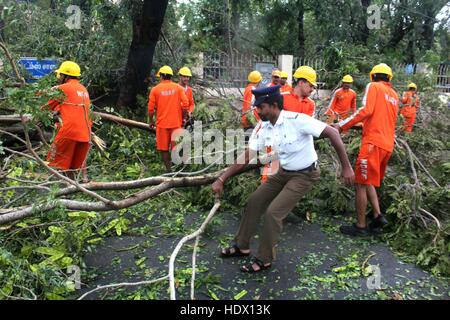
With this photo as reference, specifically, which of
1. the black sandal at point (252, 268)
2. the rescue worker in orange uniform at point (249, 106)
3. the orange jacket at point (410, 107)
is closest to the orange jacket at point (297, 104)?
the rescue worker in orange uniform at point (249, 106)

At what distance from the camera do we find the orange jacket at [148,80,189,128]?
610 centimetres

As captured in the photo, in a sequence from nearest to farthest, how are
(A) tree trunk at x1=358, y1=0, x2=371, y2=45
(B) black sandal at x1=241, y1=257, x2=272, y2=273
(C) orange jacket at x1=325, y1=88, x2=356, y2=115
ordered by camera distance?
(B) black sandal at x1=241, y1=257, x2=272, y2=273, (C) orange jacket at x1=325, y1=88, x2=356, y2=115, (A) tree trunk at x1=358, y1=0, x2=371, y2=45

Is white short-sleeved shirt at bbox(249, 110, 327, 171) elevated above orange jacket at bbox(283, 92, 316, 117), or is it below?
below

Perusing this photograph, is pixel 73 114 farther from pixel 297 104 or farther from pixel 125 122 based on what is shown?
pixel 297 104

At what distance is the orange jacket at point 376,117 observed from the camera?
423 centimetres

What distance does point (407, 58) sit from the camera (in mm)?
17328

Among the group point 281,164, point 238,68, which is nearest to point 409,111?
point 281,164

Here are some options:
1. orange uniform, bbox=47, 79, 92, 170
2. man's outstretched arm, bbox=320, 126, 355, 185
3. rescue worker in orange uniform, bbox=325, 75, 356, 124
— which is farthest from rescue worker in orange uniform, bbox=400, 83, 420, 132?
orange uniform, bbox=47, 79, 92, 170

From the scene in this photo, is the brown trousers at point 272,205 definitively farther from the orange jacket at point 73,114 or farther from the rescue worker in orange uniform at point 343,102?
the rescue worker in orange uniform at point 343,102

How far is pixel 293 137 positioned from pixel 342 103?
3612 millimetres

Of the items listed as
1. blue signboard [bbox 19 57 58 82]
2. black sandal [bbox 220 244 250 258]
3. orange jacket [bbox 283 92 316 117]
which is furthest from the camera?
blue signboard [bbox 19 57 58 82]

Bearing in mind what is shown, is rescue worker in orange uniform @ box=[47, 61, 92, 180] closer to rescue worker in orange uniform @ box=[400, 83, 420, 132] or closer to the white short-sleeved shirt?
the white short-sleeved shirt

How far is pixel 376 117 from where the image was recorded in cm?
425
